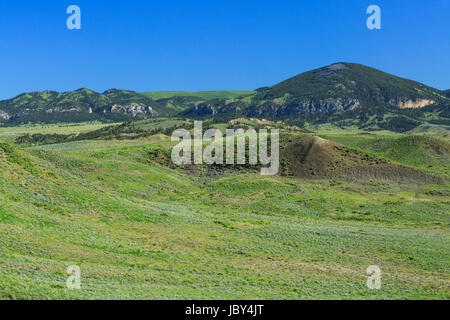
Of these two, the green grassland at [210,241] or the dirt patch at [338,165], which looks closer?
the green grassland at [210,241]

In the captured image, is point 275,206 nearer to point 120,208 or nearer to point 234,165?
point 120,208

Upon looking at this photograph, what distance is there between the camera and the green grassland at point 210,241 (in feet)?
75.5

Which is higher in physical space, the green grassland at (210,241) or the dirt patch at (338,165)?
the dirt patch at (338,165)

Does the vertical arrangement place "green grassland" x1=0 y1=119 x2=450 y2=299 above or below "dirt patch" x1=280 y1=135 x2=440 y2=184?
below

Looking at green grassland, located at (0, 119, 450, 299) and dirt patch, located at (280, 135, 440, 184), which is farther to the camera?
dirt patch, located at (280, 135, 440, 184)

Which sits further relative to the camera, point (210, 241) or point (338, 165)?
point (338, 165)

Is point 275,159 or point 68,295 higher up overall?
point 275,159

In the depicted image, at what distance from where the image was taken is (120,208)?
4453cm

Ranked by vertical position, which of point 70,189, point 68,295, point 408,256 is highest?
point 70,189

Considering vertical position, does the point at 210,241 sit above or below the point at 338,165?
below

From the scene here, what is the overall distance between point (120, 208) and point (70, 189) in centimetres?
659

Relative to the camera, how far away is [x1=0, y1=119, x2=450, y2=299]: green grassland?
23.0m

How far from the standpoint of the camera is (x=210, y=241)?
36.8 m
